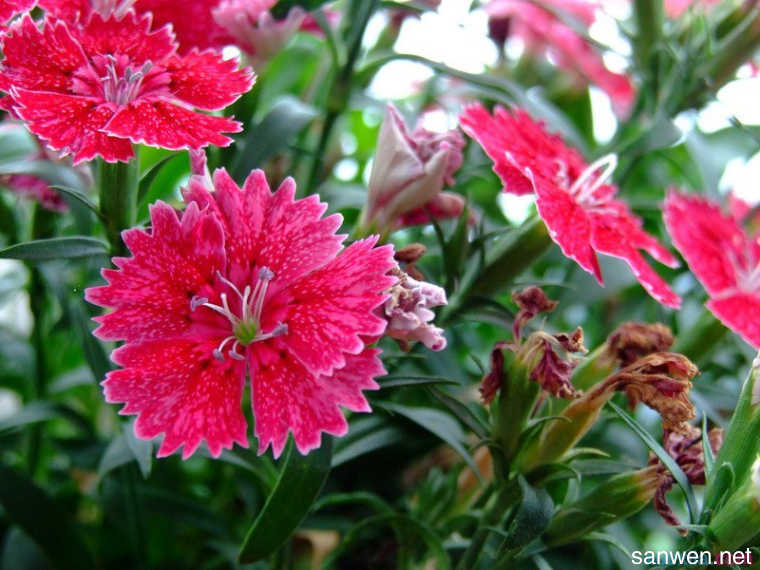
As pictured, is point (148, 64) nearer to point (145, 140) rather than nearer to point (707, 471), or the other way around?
point (145, 140)

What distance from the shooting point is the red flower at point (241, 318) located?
0.57 metres

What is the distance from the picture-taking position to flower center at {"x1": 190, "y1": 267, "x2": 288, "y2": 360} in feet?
2.03

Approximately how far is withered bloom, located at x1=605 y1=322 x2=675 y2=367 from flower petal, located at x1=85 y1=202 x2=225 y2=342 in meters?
0.35

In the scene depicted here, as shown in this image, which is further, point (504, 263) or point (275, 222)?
point (504, 263)

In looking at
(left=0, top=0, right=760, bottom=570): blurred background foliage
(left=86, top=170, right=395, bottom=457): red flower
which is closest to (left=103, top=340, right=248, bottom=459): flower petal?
(left=86, top=170, right=395, bottom=457): red flower

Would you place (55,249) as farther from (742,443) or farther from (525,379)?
(742,443)

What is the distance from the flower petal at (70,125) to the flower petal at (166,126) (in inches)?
0.6

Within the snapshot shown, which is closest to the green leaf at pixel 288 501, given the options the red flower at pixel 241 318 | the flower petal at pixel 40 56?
the red flower at pixel 241 318

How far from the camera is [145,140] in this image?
58cm

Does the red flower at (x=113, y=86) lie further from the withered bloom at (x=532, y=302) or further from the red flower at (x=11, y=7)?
the withered bloom at (x=532, y=302)

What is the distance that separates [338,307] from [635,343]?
276 millimetres

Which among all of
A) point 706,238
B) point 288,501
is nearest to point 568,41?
point 706,238

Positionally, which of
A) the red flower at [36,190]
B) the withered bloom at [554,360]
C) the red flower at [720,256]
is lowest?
the red flower at [36,190]

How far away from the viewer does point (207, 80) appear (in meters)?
0.67
